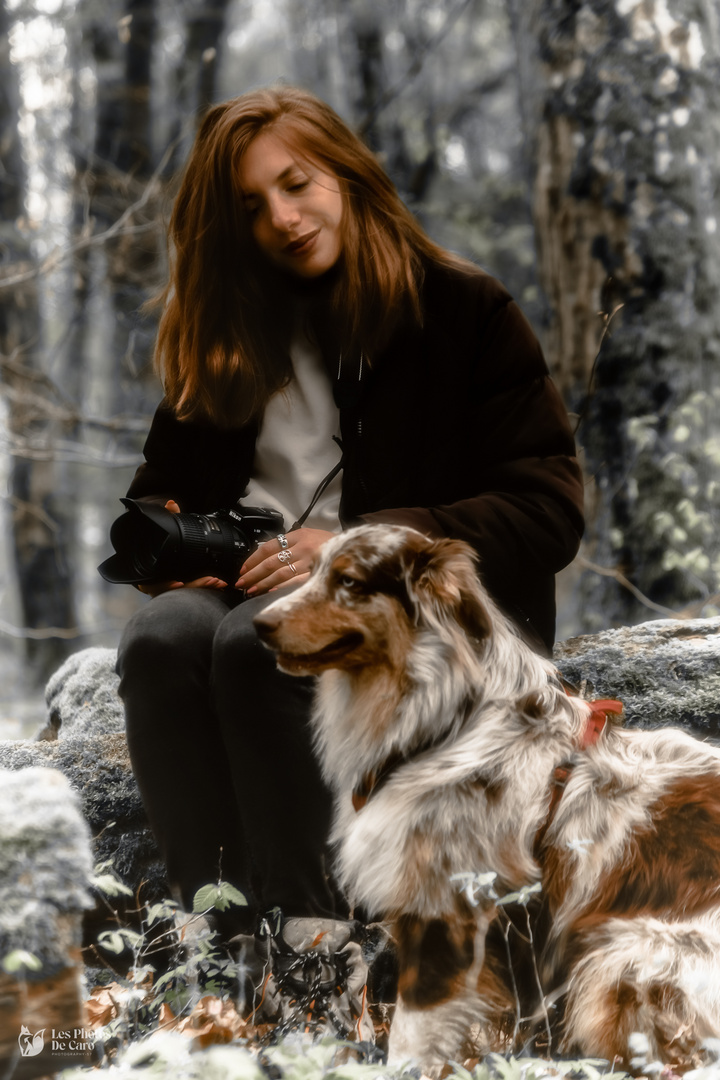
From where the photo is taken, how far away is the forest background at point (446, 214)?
182 inches

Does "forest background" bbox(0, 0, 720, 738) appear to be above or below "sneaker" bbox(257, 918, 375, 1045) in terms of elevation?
above

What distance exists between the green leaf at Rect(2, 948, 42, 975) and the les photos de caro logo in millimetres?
126

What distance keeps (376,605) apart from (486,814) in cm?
59

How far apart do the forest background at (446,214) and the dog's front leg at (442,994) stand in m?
2.69

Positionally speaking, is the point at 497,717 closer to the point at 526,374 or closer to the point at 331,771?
the point at 331,771

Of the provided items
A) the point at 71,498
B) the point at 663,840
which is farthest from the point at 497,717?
the point at 71,498

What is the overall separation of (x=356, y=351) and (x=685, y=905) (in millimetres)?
1818

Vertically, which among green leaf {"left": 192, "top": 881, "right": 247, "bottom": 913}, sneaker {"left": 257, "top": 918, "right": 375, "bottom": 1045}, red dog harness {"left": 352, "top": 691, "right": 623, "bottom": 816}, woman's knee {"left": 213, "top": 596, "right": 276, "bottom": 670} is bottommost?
sneaker {"left": 257, "top": 918, "right": 375, "bottom": 1045}

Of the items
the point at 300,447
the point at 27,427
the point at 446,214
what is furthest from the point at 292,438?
the point at 446,214

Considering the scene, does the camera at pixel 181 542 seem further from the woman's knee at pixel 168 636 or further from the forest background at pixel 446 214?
the forest background at pixel 446 214

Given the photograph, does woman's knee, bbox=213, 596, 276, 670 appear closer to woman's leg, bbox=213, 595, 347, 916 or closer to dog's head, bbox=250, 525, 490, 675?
woman's leg, bbox=213, 595, 347, 916

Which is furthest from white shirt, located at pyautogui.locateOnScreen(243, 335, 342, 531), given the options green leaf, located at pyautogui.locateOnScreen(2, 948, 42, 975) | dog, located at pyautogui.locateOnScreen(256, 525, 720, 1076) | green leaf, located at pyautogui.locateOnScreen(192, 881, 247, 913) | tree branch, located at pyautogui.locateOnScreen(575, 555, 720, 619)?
tree branch, located at pyautogui.locateOnScreen(575, 555, 720, 619)

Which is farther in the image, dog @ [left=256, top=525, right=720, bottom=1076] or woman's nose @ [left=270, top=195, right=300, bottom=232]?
woman's nose @ [left=270, top=195, right=300, bottom=232]

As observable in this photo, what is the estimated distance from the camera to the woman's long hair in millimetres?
2830
